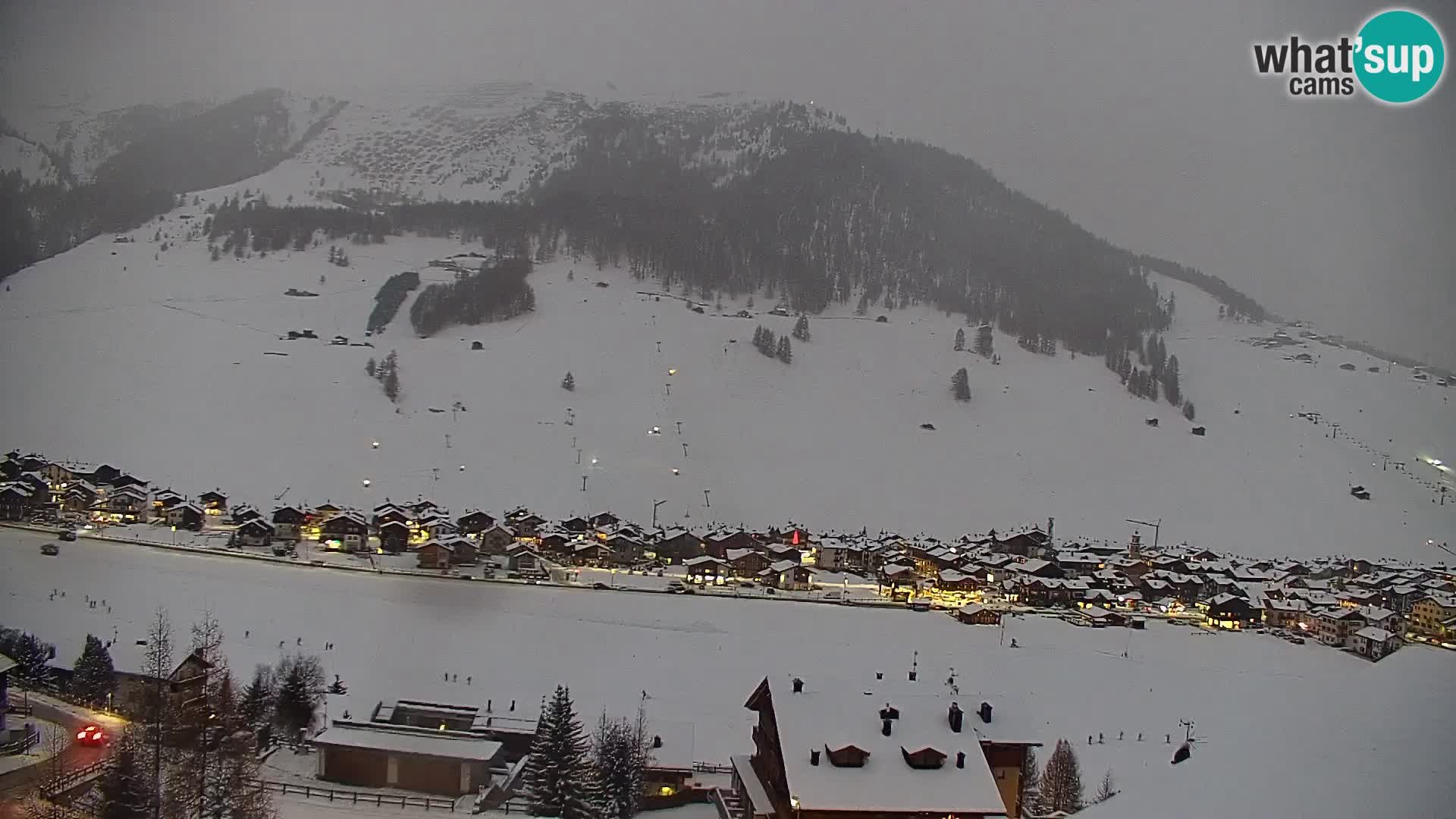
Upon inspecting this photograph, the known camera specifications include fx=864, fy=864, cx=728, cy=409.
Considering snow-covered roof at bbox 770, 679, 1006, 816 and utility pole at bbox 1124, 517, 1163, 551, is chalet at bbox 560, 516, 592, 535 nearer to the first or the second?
snow-covered roof at bbox 770, 679, 1006, 816

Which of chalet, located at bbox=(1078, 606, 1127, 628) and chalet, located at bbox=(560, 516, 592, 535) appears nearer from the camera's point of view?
chalet, located at bbox=(1078, 606, 1127, 628)

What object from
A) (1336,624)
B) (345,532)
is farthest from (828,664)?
(345,532)

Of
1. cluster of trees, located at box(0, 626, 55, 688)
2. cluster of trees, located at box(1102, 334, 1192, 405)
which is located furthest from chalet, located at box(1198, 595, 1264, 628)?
cluster of trees, located at box(0, 626, 55, 688)

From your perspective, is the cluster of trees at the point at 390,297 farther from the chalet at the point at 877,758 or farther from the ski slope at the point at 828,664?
the chalet at the point at 877,758

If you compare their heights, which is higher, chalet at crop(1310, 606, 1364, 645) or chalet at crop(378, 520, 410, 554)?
chalet at crop(378, 520, 410, 554)

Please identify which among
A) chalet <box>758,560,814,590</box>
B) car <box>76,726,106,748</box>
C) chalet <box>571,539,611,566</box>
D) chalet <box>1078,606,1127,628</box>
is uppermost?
chalet <box>571,539,611,566</box>

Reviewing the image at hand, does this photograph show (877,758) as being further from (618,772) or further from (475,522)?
(475,522)
